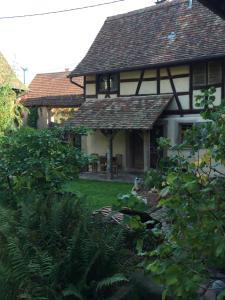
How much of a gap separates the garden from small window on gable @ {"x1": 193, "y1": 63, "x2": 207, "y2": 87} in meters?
10.6

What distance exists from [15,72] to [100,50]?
731 cm

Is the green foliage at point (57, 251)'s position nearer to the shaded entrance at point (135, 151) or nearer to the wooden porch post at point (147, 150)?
the wooden porch post at point (147, 150)

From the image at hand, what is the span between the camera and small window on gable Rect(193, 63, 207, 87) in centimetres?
1678

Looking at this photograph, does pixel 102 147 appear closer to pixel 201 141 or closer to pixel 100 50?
pixel 100 50

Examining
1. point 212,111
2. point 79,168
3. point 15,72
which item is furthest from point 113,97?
point 212,111

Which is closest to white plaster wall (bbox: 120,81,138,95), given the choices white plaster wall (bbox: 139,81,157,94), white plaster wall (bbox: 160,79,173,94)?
white plaster wall (bbox: 139,81,157,94)

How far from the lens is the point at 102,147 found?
20.1m

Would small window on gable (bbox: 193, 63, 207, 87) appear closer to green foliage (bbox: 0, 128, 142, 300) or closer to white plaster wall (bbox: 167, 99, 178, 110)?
white plaster wall (bbox: 167, 99, 178, 110)

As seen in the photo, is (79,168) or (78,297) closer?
(78,297)

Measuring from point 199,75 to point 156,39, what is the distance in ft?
9.89

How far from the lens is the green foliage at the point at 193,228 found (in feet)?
6.97

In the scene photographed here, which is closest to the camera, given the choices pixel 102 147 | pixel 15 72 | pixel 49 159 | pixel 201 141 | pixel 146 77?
pixel 201 141

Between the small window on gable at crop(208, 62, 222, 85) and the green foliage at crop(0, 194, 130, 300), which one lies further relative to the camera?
the small window on gable at crop(208, 62, 222, 85)

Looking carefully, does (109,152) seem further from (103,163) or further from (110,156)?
(103,163)
